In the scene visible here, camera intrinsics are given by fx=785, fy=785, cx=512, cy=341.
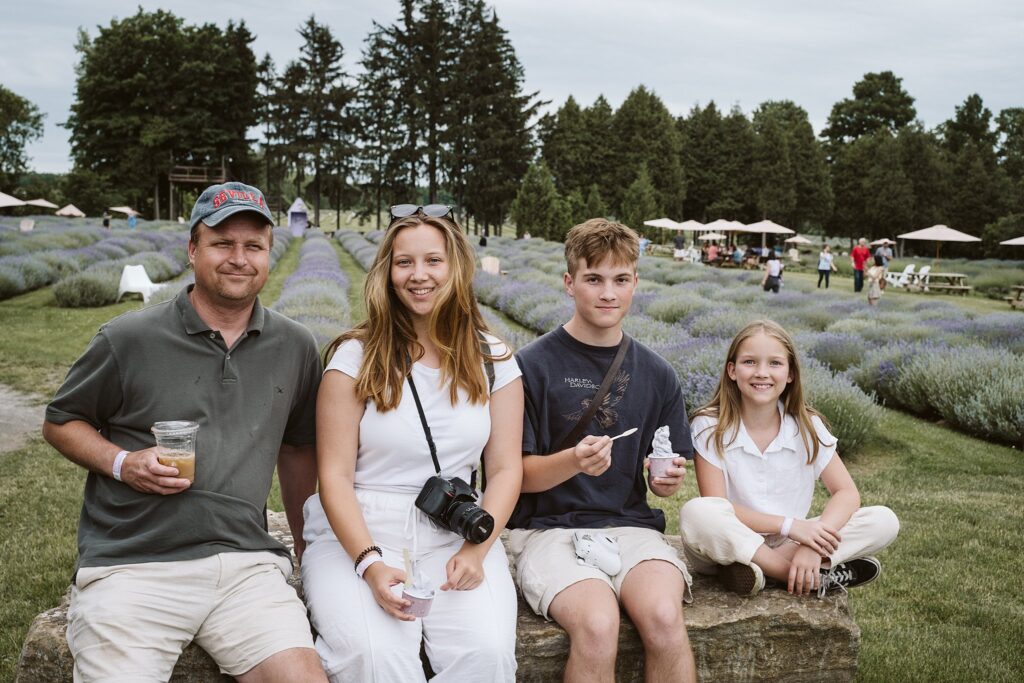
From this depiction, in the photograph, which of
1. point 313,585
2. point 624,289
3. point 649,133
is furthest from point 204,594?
point 649,133

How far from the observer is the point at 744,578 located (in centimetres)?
299

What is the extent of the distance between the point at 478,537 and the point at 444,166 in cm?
5627

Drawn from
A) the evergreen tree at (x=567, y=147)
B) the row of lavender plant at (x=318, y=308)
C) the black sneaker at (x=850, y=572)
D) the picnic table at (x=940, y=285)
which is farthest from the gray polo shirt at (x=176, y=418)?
the evergreen tree at (x=567, y=147)

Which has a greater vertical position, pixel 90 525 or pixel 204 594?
pixel 90 525

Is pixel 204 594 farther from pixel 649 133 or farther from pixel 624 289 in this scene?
pixel 649 133

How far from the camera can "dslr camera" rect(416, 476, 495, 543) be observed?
2568 millimetres

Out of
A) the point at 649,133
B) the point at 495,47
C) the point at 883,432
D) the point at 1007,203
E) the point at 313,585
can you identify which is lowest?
the point at 883,432

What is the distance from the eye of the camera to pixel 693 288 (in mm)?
18625

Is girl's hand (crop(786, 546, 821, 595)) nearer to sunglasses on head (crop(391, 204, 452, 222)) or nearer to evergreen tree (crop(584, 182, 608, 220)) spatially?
sunglasses on head (crop(391, 204, 452, 222))

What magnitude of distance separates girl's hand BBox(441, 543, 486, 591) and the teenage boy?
32cm

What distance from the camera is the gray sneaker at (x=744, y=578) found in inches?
116

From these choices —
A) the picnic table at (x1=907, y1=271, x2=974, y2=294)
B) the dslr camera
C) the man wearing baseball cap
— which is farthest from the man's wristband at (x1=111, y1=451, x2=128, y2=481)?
the picnic table at (x1=907, y1=271, x2=974, y2=294)

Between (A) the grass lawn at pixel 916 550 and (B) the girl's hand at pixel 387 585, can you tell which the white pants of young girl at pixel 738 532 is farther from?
(B) the girl's hand at pixel 387 585

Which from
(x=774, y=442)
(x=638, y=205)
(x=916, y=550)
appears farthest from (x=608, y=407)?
(x=638, y=205)
